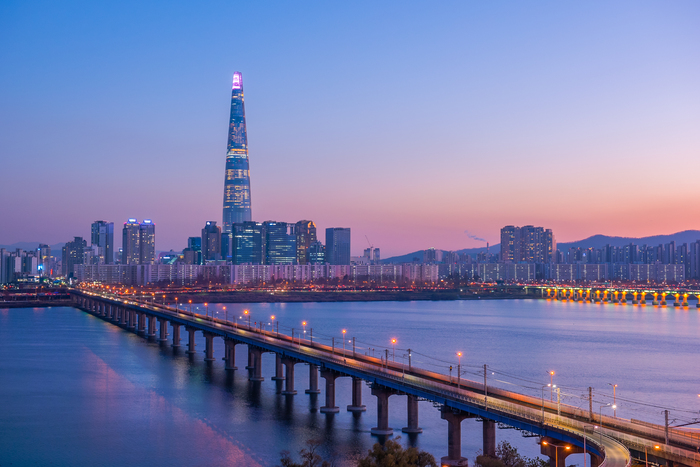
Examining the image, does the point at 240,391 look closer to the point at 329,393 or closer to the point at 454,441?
the point at 329,393

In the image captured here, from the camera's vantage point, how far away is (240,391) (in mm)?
55938

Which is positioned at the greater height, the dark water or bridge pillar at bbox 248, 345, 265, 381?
bridge pillar at bbox 248, 345, 265, 381

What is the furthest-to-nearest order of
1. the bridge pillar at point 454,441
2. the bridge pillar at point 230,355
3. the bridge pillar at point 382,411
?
the bridge pillar at point 230,355
the bridge pillar at point 382,411
the bridge pillar at point 454,441

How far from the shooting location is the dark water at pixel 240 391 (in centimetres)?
4016

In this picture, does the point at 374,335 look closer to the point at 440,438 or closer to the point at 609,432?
the point at 440,438

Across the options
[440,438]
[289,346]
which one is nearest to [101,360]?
[289,346]

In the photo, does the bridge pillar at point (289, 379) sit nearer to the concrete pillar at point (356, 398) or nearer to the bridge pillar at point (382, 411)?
the concrete pillar at point (356, 398)

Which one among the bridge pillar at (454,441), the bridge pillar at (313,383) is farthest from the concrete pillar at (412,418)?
the bridge pillar at (313,383)

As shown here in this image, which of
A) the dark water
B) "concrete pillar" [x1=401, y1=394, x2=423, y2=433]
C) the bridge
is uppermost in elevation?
the bridge

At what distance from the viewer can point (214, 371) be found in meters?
67.1

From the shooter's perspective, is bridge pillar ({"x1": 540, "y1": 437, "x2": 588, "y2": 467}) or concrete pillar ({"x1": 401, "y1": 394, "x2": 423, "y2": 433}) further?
concrete pillar ({"x1": 401, "y1": 394, "x2": 423, "y2": 433})

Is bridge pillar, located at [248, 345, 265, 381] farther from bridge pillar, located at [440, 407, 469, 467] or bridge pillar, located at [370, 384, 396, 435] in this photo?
bridge pillar, located at [440, 407, 469, 467]

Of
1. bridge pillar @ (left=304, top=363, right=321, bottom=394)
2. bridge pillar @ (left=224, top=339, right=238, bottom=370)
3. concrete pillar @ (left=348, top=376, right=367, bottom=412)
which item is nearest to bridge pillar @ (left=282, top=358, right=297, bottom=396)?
bridge pillar @ (left=304, top=363, right=321, bottom=394)

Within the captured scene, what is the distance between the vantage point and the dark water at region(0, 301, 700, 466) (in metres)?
40.2
